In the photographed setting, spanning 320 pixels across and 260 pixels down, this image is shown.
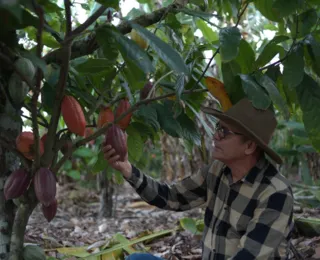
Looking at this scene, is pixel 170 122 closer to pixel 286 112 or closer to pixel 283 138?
pixel 286 112

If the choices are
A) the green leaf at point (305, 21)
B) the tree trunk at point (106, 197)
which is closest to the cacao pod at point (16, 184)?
the green leaf at point (305, 21)

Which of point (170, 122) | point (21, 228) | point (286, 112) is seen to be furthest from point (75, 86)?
point (286, 112)

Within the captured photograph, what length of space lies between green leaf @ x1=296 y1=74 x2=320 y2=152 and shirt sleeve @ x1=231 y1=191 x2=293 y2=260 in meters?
0.25

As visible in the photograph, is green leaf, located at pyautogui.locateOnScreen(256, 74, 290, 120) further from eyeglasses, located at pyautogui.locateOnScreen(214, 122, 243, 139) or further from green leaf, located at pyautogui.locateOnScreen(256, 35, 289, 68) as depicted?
eyeglasses, located at pyautogui.locateOnScreen(214, 122, 243, 139)

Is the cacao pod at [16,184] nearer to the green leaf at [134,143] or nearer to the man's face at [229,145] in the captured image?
the green leaf at [134,143]

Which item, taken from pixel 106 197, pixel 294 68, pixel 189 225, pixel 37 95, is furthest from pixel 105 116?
pixel 106 197

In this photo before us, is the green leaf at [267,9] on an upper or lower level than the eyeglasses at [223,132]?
upper

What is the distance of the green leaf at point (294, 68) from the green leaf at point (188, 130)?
12.4 inches

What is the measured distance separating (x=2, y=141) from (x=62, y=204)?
2930mm

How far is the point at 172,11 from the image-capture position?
4.23ft

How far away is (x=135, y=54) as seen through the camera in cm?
87

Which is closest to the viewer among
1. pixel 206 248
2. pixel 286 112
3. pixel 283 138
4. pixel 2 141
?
pixel 2 141

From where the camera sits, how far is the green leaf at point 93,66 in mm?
1147

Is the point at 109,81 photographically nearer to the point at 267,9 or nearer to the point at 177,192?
Result: the point at 267,9
